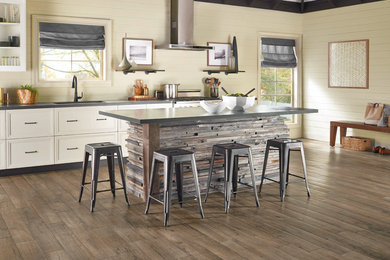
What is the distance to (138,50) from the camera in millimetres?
7543

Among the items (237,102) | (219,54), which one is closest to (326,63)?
(219,54)

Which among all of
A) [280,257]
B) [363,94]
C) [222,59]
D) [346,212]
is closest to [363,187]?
[346,212]

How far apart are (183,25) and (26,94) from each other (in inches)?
112

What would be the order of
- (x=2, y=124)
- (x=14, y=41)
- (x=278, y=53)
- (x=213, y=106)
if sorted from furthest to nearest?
(x=278, y=53) < (x=14, y=41) < (x=2, y=124) < (x=213, y=106)

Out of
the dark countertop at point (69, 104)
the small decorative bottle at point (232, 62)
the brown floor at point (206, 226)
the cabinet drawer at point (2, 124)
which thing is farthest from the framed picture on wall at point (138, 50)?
the brown floor at point (206, 226)

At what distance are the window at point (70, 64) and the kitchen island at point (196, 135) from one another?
2.75m

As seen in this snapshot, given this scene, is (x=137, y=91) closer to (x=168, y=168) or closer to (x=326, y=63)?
(x=168, y=168)

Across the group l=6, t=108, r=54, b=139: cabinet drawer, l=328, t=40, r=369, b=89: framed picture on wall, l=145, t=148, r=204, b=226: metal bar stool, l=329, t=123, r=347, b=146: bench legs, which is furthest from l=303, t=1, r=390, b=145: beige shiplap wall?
l=6, t=108, r=54, b=139: cabinet drawer

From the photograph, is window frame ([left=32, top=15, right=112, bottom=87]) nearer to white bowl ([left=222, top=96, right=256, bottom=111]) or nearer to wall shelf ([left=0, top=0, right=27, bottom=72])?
wall shelf ([left=0, top=0, right=27, bottom=72])

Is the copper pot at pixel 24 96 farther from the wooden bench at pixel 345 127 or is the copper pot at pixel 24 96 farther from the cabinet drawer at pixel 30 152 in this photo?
the wooden bench at pixel 345 127

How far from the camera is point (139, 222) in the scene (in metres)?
4.07

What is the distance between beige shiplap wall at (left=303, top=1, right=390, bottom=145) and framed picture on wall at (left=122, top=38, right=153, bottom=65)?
3633 millimetres

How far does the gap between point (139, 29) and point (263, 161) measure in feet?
11.3

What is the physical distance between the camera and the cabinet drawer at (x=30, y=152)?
6016 mm
